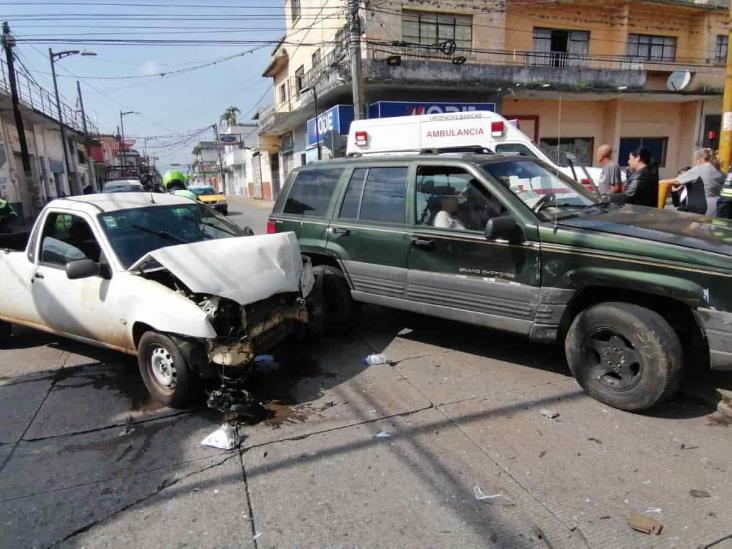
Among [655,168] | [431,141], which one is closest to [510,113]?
[431,141]

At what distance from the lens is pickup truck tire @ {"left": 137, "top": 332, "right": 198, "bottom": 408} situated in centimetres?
387

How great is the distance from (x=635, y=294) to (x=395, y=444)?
213 cm

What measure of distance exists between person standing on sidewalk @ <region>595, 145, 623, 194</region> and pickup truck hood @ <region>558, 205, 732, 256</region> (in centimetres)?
350

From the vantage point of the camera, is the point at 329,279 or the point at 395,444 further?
the point at 329,279

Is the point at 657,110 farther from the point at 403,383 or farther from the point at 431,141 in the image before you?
the point at 403,383

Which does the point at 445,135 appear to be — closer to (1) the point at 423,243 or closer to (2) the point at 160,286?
(1) the point at 423,243

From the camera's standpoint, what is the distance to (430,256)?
15.6ft

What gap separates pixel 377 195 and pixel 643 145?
21616 millimetres

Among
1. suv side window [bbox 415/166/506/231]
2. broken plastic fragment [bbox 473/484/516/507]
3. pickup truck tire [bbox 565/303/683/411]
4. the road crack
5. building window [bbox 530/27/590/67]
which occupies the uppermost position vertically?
building window [bbox 530/27/590/67]

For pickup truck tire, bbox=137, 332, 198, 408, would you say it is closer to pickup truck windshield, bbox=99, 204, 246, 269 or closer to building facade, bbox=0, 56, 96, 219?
pickup truck windshield, bbox=99, 204, 246, 269

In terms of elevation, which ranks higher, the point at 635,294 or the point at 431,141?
the point at 431,141

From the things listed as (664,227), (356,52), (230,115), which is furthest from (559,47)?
(230,115)

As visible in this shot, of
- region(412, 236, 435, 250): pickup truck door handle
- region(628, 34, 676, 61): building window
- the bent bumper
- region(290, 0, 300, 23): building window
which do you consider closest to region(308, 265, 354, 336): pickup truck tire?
region(412, 236, 435, 250): pickup truck door handle

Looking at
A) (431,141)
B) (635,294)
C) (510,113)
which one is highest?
(510,113)
